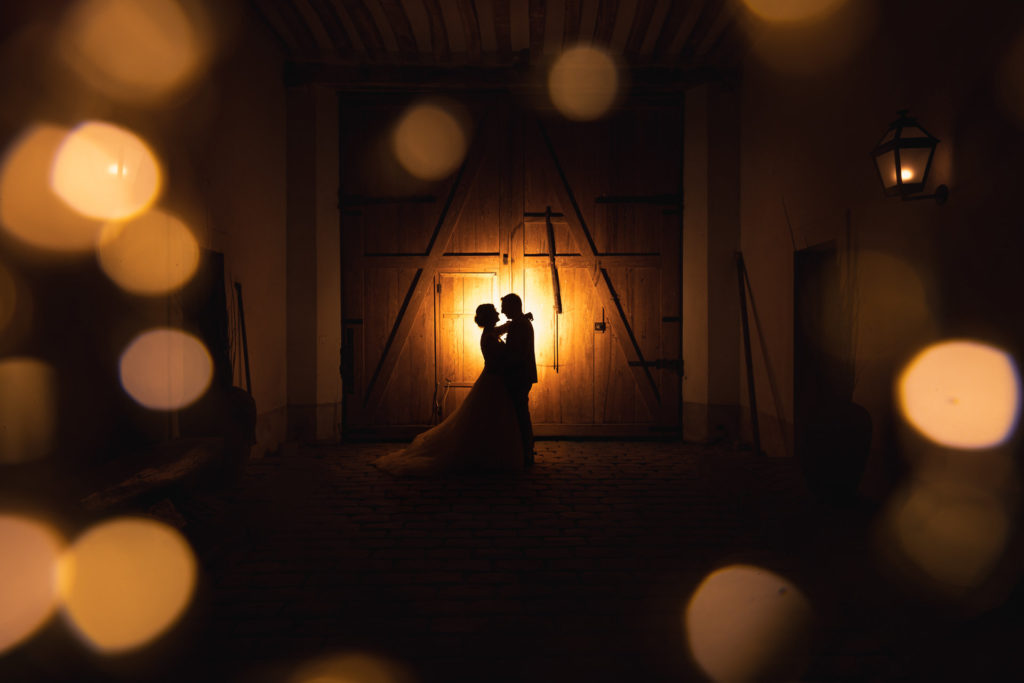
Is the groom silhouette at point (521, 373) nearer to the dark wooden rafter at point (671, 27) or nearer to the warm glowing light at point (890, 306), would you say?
the warm glowing light at point (890, 306)

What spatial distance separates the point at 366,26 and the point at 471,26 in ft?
3.89

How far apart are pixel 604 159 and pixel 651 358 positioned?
2689mm

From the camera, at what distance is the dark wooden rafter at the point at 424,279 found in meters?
8.01

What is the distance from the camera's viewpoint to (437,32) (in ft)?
23.5

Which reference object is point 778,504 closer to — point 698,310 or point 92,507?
point 698,310

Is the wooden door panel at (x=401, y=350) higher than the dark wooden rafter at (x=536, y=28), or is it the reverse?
the dark wooden rafter at (x=536, y=28)

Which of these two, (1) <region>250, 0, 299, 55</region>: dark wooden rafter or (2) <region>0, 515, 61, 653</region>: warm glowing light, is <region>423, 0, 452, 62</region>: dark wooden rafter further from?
(2) <region>0, 515, 61, 653</region>: warm glowing light

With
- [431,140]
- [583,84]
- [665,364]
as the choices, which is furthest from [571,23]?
[665,364]

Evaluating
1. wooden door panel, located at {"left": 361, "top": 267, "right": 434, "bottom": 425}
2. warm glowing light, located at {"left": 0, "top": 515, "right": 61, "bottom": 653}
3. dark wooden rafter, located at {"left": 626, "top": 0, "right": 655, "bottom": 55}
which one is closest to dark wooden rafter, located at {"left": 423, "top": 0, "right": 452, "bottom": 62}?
dark wooden rafter, located at {"left": 626, "top": 0, "right": 655, "bottom": 55}

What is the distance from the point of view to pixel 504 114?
8.06 m

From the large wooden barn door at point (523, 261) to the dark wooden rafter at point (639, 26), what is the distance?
2.57 ft

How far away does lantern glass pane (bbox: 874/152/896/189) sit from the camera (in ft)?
13.1

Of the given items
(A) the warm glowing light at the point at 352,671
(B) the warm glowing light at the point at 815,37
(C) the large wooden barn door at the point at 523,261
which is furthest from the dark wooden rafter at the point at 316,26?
(A) the warm glowing light at the point at 352,671

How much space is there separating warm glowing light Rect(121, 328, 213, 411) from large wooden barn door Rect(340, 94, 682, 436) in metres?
2.80
